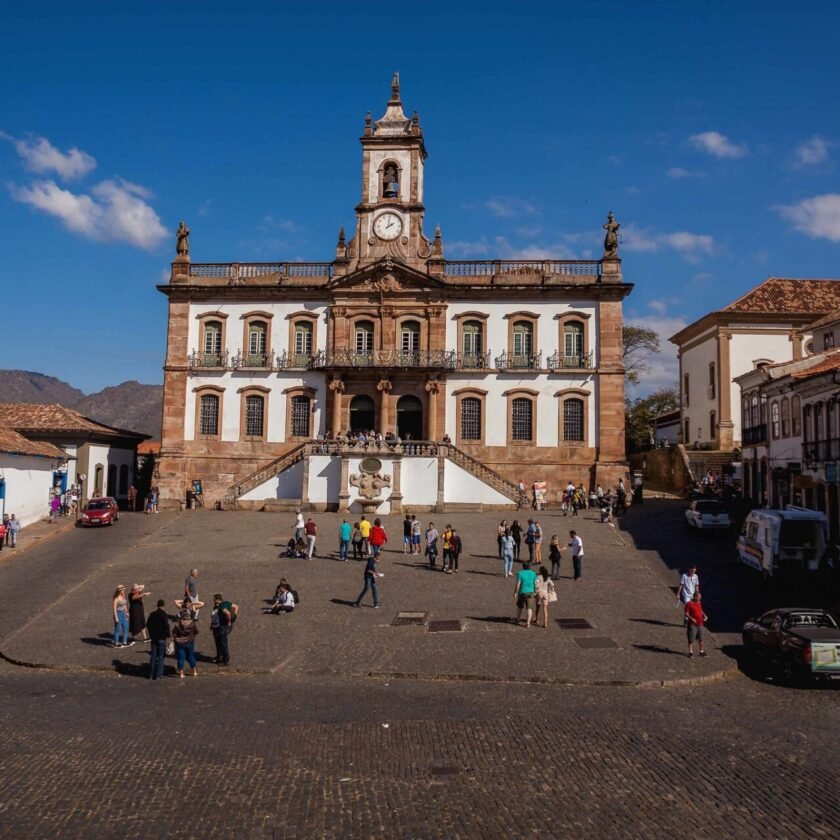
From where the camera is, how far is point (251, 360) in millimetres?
43156

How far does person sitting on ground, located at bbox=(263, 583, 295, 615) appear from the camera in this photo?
19.5m

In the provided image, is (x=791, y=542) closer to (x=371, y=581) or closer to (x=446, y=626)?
(x=446, y=626)

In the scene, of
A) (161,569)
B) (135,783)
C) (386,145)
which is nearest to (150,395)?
(386,145)

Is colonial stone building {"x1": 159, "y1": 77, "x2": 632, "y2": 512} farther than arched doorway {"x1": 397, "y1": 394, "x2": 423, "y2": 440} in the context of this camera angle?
No

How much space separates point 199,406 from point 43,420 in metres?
8.52

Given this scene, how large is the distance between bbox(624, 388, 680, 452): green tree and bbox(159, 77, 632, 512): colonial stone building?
2396cm

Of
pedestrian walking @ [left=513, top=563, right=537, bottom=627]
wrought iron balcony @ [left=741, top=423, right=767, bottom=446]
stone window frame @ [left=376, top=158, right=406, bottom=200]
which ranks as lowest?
pedestrian walking @ [left=513, top=563, right=537, bottom=627]

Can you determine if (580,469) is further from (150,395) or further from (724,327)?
(150,395)

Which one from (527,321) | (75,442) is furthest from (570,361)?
(75,442)

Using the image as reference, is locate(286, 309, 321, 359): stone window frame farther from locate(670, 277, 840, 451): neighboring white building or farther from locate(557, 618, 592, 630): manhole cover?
locate(557, 618, 592, 630): manhole cover

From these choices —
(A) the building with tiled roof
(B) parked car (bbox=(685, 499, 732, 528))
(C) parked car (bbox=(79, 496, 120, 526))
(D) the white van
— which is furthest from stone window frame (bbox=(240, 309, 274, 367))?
(D) the white van

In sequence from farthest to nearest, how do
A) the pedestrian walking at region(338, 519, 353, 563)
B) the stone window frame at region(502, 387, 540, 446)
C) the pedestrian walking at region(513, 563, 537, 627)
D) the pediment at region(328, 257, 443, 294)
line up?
the pediment at region(328, 257, 443, 294) < the stone window frame at region(502, 387, 540, 446) < the pedestrian walking at region(338, 519, 353, 563) < the pedestrian walking at region(513, 563, 537, 627)

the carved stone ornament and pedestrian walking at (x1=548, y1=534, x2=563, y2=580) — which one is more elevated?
the carved stone ornament

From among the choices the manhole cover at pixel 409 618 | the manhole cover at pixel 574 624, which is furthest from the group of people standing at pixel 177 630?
the manhole cover at pixel 574 624
